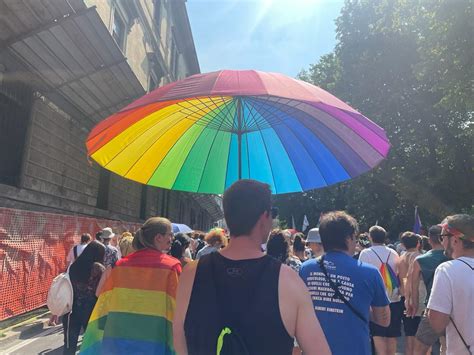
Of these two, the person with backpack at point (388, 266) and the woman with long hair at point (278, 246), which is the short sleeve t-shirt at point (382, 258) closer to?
the person with backpack at point (388, 266)

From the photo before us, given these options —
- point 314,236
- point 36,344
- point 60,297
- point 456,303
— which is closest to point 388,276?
point 314,236

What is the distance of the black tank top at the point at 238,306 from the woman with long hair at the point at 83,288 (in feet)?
12.8

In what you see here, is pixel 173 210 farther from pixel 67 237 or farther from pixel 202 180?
pixel 202 180

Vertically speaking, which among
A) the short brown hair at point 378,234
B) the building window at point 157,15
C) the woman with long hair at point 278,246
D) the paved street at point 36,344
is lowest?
the paved street at point 36,344

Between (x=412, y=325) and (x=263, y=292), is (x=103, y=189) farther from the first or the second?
(x=263, y=292)

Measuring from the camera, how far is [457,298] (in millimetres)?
2902

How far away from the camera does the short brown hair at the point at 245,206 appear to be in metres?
1.83

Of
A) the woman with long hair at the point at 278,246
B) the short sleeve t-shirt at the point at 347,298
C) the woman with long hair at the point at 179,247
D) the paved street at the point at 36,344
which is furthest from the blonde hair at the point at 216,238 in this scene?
the short sleeve t-shirt at the point at 347,298

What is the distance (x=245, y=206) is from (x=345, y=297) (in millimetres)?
1487

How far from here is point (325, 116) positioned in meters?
2.93

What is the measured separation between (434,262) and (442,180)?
17712 millimetres

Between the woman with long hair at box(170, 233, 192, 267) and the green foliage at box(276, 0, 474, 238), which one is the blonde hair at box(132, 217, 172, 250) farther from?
the green foliage at box(276, 0, 474, 238)

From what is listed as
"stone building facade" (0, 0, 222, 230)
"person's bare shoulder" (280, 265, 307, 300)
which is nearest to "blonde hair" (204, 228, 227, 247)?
"person's bare shoulder" (280, 265, 307, 300)

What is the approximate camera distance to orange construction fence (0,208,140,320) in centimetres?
725
